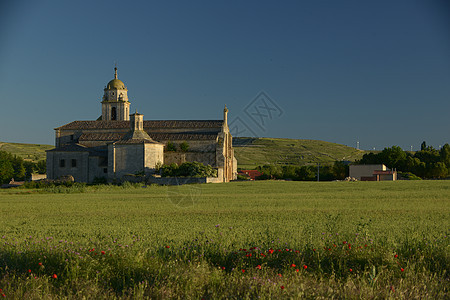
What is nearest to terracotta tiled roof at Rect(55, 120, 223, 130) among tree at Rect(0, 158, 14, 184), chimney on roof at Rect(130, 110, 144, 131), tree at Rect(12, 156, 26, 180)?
chimney on roof at Rect(130, 110, 144, 131)

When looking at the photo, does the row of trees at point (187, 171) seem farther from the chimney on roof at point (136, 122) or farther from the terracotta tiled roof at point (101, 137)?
the terracotta tiled roof at point (101, 137)

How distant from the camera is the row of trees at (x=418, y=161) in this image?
275 ft

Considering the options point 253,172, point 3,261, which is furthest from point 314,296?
point 253,172

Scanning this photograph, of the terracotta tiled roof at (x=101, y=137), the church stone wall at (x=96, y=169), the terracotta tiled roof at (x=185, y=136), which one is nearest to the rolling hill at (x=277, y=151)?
the terracotta tiled roof at (x=185, y=136)

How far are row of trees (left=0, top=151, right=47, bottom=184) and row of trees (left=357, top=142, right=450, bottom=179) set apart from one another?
6889 centimetres

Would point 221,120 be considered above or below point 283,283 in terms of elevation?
above

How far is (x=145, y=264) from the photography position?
322 inches

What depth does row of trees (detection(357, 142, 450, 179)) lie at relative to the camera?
8381 centimetres

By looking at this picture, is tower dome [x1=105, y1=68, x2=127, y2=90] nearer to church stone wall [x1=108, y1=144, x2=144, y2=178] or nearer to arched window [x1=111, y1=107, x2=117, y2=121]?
arched window [x1=111, y1=107, x2=117, y2=121]

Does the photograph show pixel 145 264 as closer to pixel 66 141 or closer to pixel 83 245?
pixel 83 245

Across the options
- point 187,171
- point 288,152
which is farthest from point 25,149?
point 187,171

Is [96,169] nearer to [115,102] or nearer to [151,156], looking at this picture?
[151,156]

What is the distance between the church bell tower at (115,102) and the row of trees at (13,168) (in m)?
19.7

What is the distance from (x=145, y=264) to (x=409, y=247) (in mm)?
5261
